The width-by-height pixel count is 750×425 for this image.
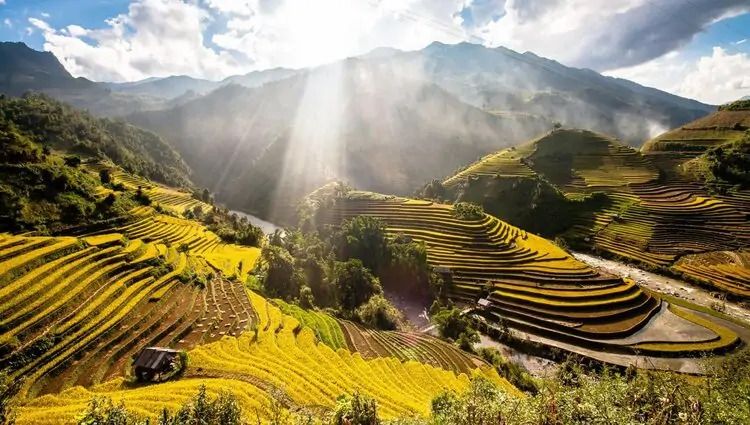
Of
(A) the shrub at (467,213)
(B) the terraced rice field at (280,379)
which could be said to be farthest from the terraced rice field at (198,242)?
(A) the shrub at (467,213)

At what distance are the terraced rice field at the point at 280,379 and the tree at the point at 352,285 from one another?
53.2 feet

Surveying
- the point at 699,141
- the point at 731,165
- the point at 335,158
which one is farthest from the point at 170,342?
the point at 335,158

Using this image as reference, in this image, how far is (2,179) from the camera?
3497 centimetres

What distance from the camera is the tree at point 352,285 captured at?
47750 mm

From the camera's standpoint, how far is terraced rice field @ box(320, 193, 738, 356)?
41.4m

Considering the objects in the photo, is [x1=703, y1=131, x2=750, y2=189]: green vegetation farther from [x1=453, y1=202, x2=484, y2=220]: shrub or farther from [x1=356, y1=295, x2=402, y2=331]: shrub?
[x1=356, y1=295, x2=402, y2=331]: shrub

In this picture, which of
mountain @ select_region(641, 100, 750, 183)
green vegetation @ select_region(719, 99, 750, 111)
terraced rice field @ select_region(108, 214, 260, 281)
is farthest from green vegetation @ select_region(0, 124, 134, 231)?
green vegetation @ select_region(719, 99, 750, 111)

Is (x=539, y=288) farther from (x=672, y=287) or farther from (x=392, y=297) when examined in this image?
(x=672, y=287)

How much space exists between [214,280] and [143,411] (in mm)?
21414

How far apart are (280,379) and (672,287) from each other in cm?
5969

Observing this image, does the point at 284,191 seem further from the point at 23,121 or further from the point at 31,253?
the point at 31,253

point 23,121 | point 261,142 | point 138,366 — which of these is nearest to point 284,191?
point 23,121

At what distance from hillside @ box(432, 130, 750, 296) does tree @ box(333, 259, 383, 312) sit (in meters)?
47.2

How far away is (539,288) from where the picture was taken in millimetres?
49594
